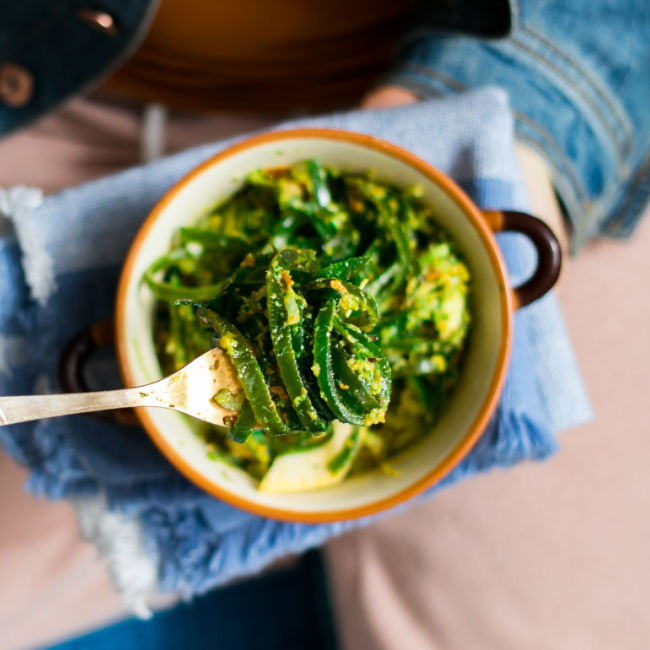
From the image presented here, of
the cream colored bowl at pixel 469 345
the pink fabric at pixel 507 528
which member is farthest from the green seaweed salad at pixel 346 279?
the pink fabric at pixel 507 528

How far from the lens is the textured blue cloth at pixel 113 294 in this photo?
824mm

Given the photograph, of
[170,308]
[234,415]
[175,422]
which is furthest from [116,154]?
[234,415]

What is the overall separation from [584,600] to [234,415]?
740mm

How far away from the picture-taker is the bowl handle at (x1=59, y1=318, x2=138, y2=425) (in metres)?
0.71

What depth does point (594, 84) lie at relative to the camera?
0.90 m

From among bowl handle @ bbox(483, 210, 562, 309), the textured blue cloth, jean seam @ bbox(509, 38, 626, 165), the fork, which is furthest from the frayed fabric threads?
jean seam @ bbox(509, 38, 626, 165)

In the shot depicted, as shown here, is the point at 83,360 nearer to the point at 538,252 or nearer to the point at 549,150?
the point at 538,252

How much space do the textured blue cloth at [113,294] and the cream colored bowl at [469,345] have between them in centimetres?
11

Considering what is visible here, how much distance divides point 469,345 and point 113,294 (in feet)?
1.49

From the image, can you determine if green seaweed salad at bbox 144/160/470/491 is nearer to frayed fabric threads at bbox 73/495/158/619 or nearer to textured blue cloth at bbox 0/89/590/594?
textured blue cloth at bbox 0/89/590/594

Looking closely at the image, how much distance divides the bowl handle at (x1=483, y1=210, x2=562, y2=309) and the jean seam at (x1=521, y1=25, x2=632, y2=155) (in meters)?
0.32

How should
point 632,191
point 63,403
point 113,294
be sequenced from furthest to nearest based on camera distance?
point 632,191, point 113,294, point 63,403

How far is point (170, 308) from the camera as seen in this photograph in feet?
2.48

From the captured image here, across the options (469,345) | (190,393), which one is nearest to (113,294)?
(190,393)
